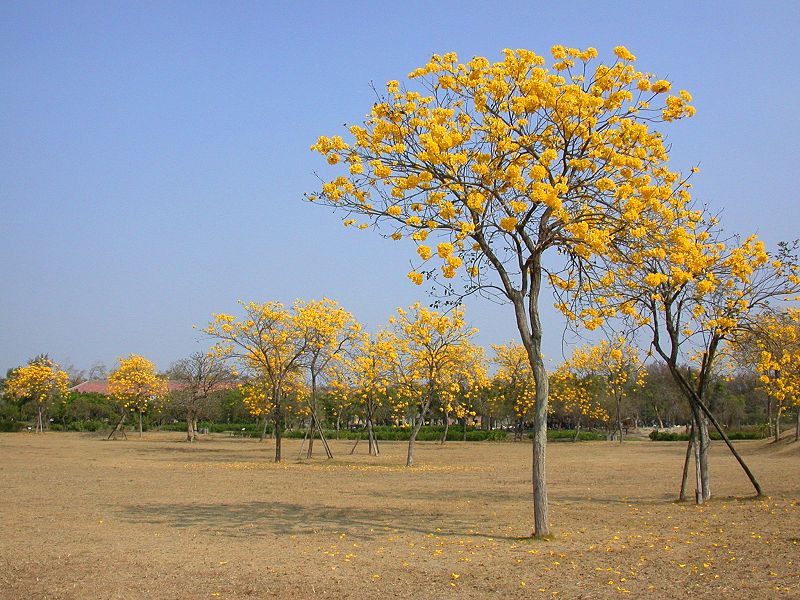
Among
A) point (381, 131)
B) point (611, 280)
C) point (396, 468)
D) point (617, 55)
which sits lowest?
point (396, 468)

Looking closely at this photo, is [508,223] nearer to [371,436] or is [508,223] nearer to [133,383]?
[371,436]

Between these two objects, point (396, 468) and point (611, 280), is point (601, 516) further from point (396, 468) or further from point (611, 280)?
point (396, 468)

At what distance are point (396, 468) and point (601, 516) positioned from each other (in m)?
13.9

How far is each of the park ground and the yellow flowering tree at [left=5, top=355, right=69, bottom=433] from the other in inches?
1337

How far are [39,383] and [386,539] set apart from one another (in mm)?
47446

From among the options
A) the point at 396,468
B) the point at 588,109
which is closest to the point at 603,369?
the point at 396,468

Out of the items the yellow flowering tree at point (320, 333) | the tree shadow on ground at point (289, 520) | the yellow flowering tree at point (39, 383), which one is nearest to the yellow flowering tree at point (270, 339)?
the yellow flowering tree at point (320, 333)

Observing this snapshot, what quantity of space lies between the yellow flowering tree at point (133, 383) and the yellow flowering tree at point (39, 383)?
5.91 m

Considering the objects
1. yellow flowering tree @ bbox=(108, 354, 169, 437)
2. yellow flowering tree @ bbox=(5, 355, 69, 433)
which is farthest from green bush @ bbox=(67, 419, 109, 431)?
yellow flowering tree @ bbox=(108, 354, 169, 437)

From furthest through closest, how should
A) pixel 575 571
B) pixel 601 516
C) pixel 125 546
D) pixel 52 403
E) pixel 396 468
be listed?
pixel 52 403, pixel 396 468, pixel 601 516, pixel 125 546, pixel 575 571

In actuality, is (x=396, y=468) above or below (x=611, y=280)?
below

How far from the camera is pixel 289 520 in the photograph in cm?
1177

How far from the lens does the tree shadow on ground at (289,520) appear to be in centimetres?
1059

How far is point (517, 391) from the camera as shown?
49.6 m
